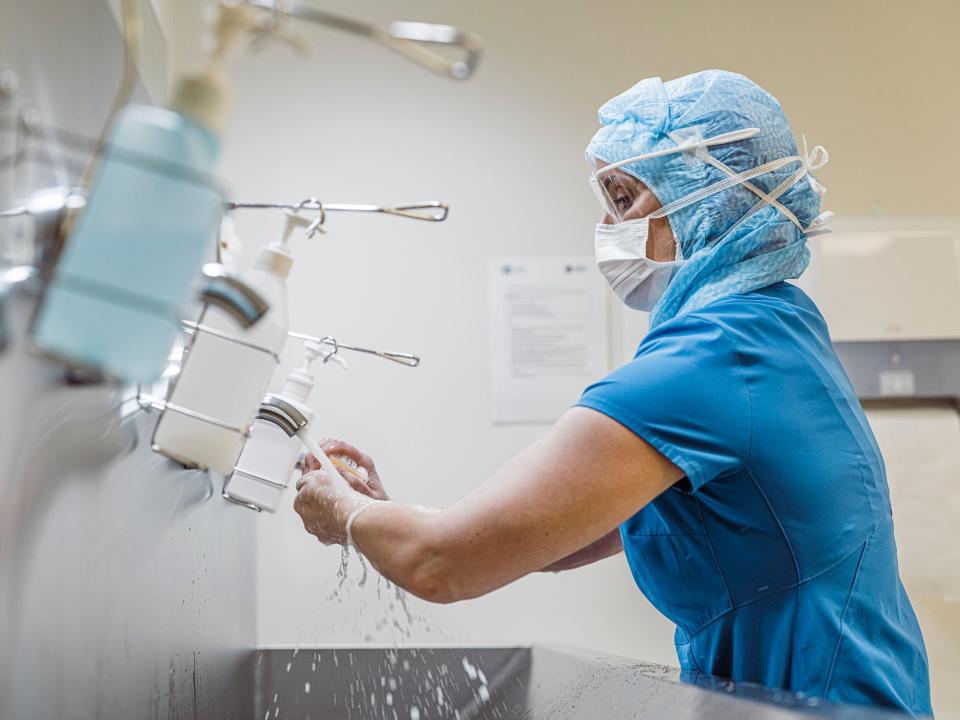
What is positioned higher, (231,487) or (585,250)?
(585,250)

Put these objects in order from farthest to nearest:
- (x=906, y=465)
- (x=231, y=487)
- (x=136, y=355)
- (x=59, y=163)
A: 1. (x=906, y=465)
2. (x=231, y=487)
3. (x=59, y=163)
4. (x=136, y=355)

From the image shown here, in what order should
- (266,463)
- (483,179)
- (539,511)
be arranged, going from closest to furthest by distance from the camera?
(539,511) → (266,463) → (483,179)

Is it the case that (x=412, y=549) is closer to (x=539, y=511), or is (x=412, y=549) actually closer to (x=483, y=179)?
(x=539, y=511)

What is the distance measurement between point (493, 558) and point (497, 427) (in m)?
1.19

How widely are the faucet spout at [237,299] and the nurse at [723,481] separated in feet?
1.40

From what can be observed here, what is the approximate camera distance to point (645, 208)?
1.13m

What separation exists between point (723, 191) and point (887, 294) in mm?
1100

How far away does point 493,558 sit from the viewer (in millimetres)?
864

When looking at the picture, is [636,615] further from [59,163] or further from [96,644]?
[59,163]

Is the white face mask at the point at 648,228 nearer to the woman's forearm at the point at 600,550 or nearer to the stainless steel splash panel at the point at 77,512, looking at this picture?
the woman's forearm at the point at 600,550

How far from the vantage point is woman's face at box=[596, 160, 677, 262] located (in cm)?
113

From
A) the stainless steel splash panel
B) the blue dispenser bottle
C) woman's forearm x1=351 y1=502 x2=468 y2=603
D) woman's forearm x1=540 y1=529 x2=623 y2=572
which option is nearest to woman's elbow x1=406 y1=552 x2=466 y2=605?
woman's forearm x1=351 y1=502 x2=468 y2=603

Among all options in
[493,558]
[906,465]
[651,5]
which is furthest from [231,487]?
[651,5]

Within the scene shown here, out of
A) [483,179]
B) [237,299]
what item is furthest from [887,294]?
[237,299]
